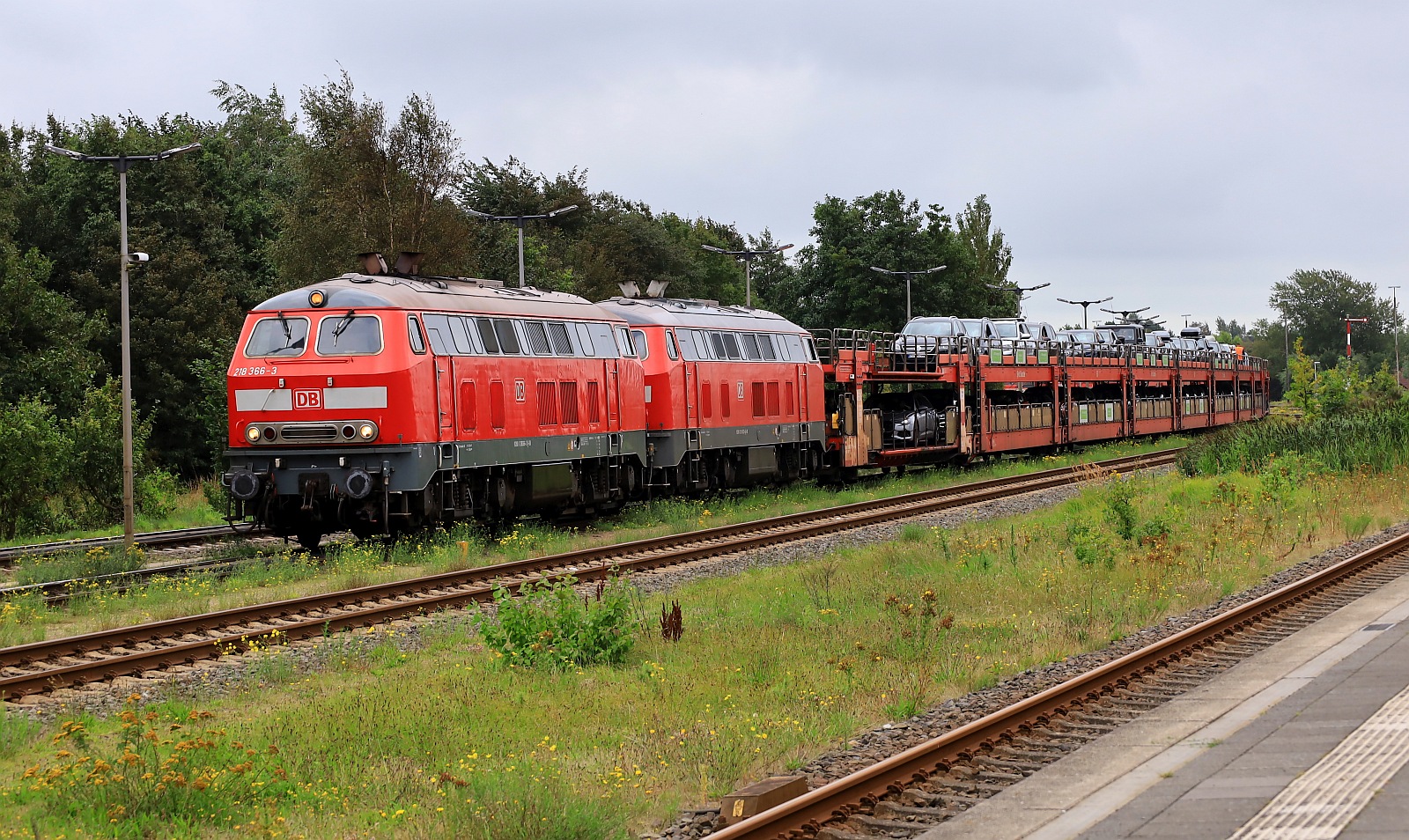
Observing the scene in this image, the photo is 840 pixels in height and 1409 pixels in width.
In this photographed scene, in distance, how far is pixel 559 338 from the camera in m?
24.0

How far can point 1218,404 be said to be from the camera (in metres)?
64.6

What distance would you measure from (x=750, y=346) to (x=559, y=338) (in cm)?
736

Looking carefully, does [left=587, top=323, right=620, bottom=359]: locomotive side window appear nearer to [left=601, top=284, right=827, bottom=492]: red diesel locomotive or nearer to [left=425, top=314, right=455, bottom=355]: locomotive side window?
[left=601, top=284, right=827, bottom=492]: red diesel locomotive

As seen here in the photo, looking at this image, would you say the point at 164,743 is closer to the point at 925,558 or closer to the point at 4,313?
the point at 925,558

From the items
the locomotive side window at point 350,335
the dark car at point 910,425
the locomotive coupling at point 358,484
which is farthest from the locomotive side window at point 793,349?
the locomotive coupling at point 358,484

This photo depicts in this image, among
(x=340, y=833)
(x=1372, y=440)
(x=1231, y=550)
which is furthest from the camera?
(x=1372, y=440)

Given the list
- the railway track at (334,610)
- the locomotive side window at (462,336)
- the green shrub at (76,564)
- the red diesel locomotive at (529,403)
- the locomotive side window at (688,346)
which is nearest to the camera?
the railway track at (334,610)

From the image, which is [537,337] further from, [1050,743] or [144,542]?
[1050,743]

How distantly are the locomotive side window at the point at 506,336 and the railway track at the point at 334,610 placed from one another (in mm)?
3711

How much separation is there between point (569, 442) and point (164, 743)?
49.3 feet

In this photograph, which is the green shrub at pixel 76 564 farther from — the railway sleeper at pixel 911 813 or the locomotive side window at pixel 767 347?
the locomotive side window at pixel 767 347

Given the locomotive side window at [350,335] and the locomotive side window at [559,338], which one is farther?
the locomotive side window at [559,338]

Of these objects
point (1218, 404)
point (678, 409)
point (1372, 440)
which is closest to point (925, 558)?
point (678, 409)

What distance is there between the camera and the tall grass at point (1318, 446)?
29.2m
